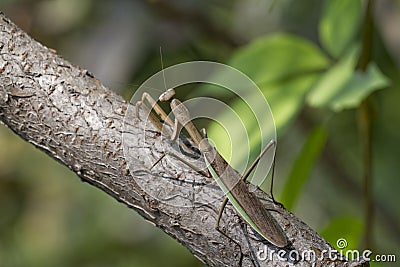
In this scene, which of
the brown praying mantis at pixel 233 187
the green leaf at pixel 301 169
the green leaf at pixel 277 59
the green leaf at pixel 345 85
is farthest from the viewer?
the green leaf at pixel 277 59

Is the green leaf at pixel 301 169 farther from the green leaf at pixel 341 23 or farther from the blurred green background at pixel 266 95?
the green leaf at pixel 341 23

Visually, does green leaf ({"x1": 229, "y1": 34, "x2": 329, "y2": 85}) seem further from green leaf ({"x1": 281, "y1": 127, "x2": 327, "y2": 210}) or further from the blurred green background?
green leaf ({"x1": 281, "y1": 127, "x2": 327, "y2": 210})

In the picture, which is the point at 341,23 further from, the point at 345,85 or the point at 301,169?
the point at 301,169

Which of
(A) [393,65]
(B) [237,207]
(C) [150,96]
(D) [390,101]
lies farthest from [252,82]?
(D) [390,101]

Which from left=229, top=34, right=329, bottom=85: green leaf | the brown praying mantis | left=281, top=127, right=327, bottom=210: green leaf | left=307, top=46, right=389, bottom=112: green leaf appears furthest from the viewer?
left=229, top=34, right=329, bottom=85: green leaf

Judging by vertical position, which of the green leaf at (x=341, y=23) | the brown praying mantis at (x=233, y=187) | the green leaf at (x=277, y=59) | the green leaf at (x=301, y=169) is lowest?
the brown praying mantis at (x=233, y=187)

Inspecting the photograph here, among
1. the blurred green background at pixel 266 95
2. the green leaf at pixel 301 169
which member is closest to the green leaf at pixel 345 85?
the blurred green background at pixel 266 95

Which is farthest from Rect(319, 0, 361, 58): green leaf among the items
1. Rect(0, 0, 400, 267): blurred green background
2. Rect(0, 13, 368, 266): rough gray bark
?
Rect(0, 13, 368, 266): rough gray bark
